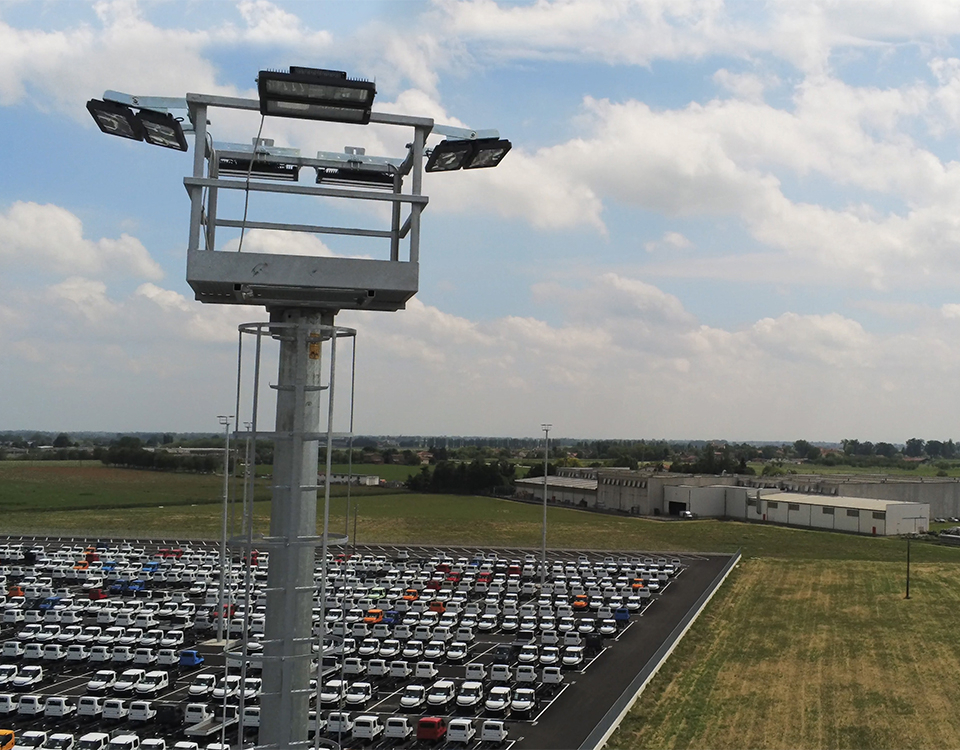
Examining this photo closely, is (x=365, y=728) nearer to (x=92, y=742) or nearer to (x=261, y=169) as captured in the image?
(x=92, y=742)

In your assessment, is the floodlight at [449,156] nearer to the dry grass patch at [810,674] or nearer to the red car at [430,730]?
the red car at [430,730]

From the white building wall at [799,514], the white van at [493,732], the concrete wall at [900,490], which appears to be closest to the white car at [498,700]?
the white van at [493,732]

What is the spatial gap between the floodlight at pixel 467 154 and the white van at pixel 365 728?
15997mm

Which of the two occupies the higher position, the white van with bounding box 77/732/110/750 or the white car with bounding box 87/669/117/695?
the white van with bounding box 77/732/110/750

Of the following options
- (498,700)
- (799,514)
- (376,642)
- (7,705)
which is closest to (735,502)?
(799,514)

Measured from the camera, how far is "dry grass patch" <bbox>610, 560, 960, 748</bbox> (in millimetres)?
21828

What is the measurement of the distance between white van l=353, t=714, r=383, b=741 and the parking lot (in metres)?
0.06

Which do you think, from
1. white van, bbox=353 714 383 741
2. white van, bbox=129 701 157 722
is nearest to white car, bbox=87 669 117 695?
white van, bbox=129 701 157 722

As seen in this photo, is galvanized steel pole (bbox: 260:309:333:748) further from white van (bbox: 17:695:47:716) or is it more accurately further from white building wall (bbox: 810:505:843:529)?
white building wall (bbox: 810:505:843:529)

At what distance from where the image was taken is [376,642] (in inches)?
1139

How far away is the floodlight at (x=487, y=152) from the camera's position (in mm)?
8602

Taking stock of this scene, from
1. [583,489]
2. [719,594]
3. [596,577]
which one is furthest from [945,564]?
[583,489]

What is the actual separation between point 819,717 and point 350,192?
21625 millimetres

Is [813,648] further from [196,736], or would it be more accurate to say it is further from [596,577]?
[196,736]
